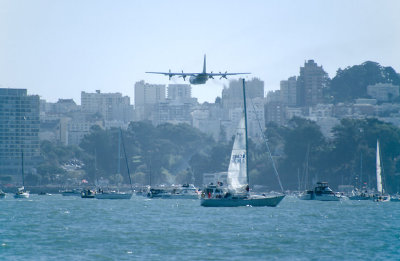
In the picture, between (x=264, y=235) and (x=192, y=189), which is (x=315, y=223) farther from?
(x=192, y=189)

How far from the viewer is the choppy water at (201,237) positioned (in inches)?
2318

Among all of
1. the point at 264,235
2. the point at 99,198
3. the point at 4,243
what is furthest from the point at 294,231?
the point at 99,198

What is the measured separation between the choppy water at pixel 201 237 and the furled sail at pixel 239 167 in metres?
3.65

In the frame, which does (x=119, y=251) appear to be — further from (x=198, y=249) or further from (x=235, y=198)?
(x=235, y=198)

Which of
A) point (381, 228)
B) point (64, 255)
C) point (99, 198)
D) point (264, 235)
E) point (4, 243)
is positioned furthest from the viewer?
point (99, 198)

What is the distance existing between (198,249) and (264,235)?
10.3 metres

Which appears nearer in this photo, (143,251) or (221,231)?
(143,251)

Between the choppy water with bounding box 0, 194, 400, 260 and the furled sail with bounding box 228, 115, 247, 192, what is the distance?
3651 mm

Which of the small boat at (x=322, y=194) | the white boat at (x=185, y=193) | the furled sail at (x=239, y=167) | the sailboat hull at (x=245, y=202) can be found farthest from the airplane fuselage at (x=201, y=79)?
the white boat at (x=185, y=193)

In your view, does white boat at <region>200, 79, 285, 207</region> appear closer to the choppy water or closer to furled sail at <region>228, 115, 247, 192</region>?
furled sail at <region>228, 115, 247, 192</region>

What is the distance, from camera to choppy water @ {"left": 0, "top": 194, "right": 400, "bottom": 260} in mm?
58875

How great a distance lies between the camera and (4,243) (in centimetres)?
Result: 6512

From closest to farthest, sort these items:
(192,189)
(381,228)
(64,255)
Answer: (64,255)
(381,228)
(192,189)

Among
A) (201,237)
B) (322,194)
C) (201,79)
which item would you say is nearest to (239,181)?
(201,79)
